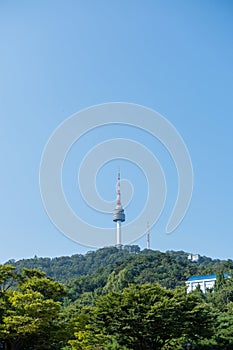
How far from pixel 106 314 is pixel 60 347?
8.12ft

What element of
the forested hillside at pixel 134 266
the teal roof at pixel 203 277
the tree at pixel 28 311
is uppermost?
the forested hillside at pixel 134 266

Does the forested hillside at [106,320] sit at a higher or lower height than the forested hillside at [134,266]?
lower

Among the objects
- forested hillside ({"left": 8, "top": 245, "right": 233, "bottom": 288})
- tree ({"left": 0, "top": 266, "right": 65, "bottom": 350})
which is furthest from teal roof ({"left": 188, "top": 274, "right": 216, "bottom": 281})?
tree ({"left": 0, "top": 266, "right": 65, "bottom": 350})

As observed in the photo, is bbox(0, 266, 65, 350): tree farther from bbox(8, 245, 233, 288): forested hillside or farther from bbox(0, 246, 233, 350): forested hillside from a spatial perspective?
bbox(8, 245, 233, 288): forested hillside

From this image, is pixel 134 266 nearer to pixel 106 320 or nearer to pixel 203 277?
pixel 203 277

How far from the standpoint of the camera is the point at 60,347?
55.4ft

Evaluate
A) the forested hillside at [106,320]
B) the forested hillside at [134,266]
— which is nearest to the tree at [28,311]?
the forested hillside at [106,320]

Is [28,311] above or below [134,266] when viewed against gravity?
below

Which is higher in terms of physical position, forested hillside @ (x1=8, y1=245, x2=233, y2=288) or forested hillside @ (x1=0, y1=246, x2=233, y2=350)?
forested hillside @ (x1=8, y1=245, x2=233, y2=288)

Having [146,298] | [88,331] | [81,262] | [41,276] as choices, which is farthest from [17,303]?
[81,262]

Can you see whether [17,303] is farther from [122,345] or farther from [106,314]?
[122,345]

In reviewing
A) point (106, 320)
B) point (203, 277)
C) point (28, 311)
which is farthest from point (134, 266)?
point (28, 311)

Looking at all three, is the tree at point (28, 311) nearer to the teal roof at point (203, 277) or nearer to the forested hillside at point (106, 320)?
the forested hillside at point (106, 320)

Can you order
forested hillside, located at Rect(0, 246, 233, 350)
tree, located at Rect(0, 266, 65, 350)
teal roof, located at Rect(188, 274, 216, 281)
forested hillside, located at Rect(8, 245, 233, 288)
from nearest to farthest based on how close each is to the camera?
1. tree, located at Rect(0, 266, 65, 350)
2. forested hillside, located at Rect(0, 246, 233, 350)
3. teal roof, located at Rect(188, 274, 216, 281)
4. forested hillside, located at Rect(8, 245, 233, 288)
